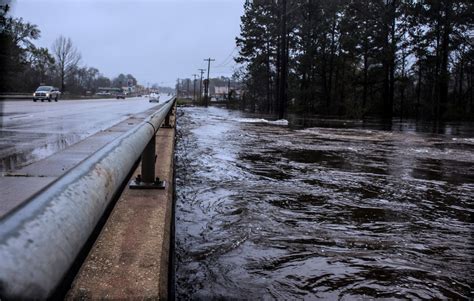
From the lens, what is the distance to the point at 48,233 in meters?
1.04

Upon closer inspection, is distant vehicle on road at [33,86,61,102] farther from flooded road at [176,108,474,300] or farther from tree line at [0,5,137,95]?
flooded road at [176,108,474,300]

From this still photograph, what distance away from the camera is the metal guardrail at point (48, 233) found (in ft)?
2.88

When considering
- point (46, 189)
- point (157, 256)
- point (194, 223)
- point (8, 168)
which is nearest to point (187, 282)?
point (157, 256)

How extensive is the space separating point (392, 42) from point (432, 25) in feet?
13.3

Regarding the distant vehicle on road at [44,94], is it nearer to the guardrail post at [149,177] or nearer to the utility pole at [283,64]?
the utility pole at [283,64]

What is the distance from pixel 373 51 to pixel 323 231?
46.3 m

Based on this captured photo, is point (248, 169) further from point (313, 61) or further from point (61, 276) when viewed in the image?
point (313, 61)

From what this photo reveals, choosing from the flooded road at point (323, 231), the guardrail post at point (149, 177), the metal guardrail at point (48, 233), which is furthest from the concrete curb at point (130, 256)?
the metal guardrail at point (48, 233)

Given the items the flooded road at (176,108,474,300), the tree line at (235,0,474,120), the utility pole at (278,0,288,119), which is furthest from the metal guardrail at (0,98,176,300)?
the tree line at (235,0,474,120)

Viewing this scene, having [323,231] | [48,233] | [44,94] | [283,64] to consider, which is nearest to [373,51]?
[283,64]

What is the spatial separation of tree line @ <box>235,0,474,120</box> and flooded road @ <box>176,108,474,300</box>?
3187 centimetres

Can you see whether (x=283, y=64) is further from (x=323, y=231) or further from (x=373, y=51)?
(x=323, y=231)

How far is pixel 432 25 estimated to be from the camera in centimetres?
4428

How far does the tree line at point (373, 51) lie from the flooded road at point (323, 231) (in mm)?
31869
